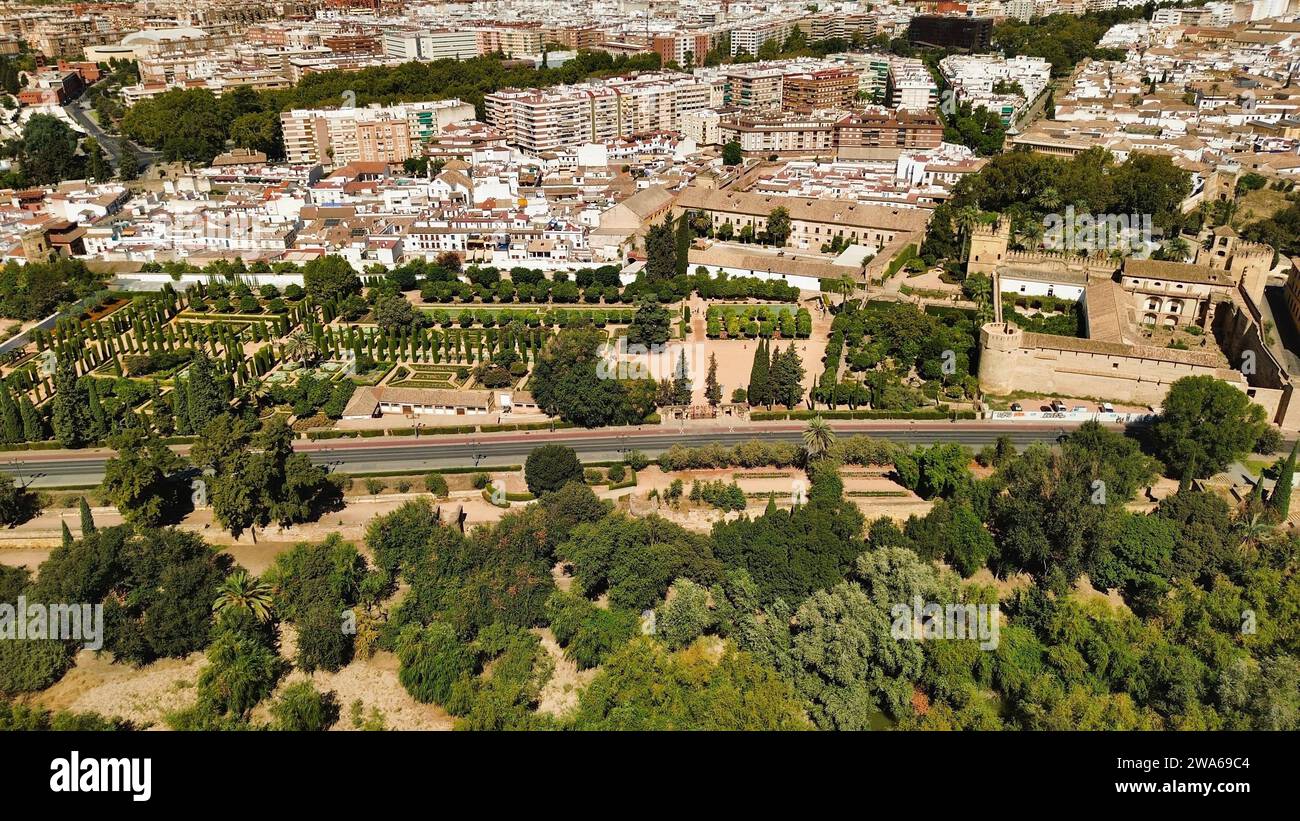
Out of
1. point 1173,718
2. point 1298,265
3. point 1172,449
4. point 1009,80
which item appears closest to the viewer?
point 1173,718

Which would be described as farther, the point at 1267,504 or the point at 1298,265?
the point at 1298,265

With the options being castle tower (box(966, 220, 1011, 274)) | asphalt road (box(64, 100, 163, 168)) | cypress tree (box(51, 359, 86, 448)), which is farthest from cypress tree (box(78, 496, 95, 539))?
asphalt road (box(64, 100, 163, 168))

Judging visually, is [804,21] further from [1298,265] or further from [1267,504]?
[1267,504]

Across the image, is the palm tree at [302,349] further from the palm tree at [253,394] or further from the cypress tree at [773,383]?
the cypress tree at [773,383]

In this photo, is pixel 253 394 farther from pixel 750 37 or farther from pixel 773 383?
pixel 750 37

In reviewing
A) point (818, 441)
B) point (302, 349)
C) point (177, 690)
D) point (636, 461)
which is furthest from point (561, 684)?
point (302, 349)

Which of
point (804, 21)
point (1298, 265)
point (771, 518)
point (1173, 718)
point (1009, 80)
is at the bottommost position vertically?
point (1173, 718)

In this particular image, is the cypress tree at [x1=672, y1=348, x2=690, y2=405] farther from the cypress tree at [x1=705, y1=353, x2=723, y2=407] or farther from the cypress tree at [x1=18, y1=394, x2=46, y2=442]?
the cypress tree at [x1=18, y1=394, x2=46, y2=442]

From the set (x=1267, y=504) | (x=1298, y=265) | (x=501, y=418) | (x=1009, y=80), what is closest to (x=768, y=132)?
(x=1009, y=80)
